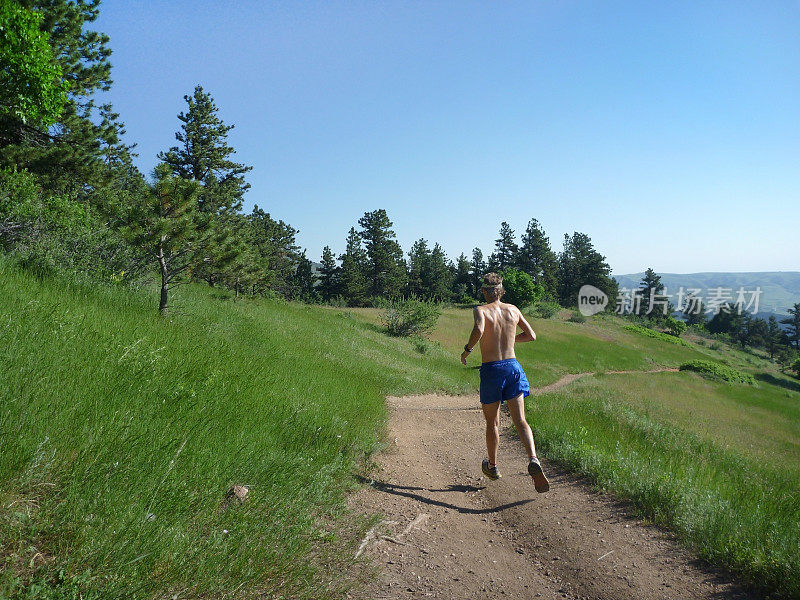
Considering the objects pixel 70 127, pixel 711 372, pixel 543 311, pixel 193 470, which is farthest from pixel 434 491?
pixel 543 311

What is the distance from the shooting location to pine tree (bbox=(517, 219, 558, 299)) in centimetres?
10062

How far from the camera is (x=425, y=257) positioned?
98.1 meters

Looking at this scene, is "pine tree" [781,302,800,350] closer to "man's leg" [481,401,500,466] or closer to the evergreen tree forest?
the evergreen tree forest

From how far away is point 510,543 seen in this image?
4.18m

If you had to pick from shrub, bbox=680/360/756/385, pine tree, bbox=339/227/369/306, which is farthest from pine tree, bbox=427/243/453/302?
shrub, bbox=680/360/756/385

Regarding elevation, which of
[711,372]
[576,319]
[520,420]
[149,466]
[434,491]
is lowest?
[711,372]

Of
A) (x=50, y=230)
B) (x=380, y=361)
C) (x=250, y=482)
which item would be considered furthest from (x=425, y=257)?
(x=250, y=482)

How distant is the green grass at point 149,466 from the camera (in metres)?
2.29

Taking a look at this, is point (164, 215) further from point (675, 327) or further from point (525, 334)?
point (675, 327)

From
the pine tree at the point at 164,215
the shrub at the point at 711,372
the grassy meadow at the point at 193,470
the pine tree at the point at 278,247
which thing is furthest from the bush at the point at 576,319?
the pine tree at the point at 164,215

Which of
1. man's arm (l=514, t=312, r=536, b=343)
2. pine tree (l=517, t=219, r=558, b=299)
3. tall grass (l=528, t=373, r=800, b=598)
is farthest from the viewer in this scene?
pine tree (l=517, t=219, r=558, b=299)

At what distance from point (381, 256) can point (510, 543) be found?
254 ft

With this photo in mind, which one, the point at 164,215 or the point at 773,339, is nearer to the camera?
the point at 164,215

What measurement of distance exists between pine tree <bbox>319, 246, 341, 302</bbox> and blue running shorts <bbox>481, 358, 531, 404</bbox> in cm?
7729
